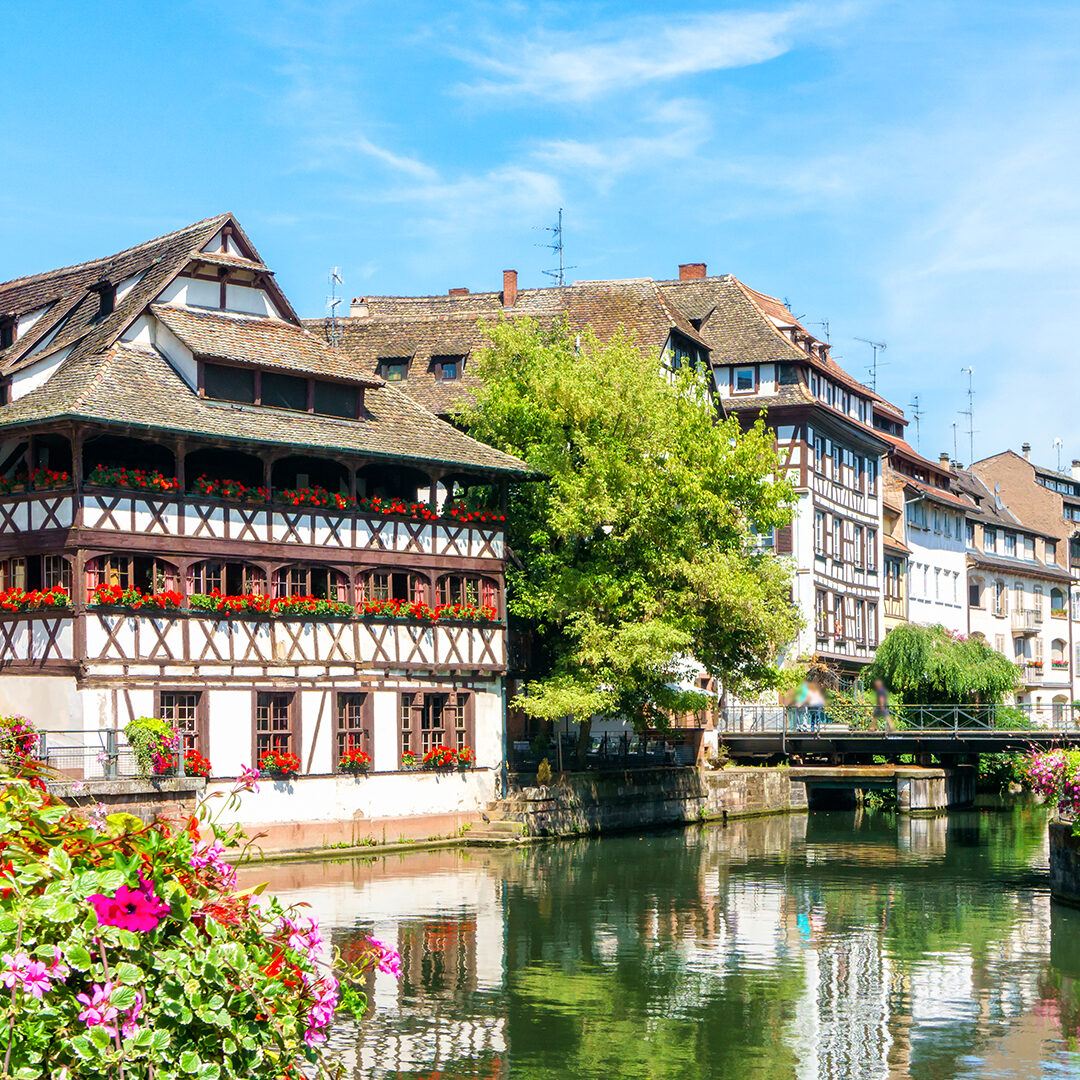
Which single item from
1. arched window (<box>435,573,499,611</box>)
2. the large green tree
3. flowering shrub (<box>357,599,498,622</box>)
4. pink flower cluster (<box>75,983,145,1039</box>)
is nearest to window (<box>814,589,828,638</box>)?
the large green tree

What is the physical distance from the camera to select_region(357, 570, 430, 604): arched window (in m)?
36.1

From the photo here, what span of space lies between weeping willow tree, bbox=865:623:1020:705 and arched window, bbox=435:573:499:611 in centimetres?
2147

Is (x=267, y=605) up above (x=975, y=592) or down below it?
below

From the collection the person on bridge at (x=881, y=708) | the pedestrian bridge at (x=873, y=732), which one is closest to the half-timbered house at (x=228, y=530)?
the pedestrian bridge at (x=873, y=732)

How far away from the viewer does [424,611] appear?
36.5m

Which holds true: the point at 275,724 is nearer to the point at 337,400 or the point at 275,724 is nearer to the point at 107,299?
the point at 337,400

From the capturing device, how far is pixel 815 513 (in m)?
60.7

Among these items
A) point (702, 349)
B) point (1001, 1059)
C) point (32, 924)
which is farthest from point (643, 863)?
point (32, 924)

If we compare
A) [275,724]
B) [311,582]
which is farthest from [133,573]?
[311,582]

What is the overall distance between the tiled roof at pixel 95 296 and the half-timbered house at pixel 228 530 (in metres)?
0.09

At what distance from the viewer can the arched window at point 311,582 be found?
3447 centimetres

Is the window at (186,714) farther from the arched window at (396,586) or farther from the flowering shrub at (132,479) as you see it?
the arched window at (396,586)

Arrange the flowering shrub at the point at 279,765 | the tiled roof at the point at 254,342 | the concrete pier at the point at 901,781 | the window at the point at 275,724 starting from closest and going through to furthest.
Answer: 1. the flowering shrub at the point at 279,765
2. the window at the point at 275,724
3. the tiled roof at the point at 254,342
4. the concrete pier at the point at 901,781

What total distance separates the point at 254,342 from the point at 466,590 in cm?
731
